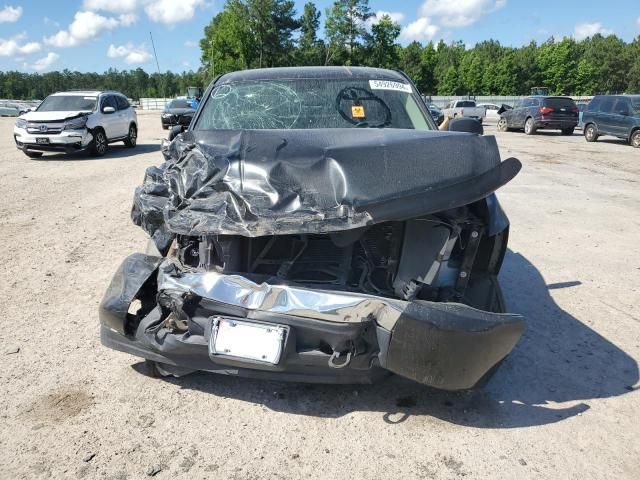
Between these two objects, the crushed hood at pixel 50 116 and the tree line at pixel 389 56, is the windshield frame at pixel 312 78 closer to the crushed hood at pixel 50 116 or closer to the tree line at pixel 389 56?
the crushed hood at pixel 50 116

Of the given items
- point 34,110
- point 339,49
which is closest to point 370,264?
point 34,110

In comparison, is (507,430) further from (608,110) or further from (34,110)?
(608,110)

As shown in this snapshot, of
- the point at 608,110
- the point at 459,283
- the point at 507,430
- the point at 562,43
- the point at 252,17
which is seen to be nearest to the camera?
the point at 507,430

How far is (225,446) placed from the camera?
102 inches

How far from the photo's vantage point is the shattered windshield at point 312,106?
3979mm

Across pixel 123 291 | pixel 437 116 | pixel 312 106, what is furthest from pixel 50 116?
pixel 123 291

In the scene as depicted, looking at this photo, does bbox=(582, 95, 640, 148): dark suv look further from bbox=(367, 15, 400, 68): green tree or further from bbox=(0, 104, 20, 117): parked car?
bbox=(367, 15, 400, 68): green tree

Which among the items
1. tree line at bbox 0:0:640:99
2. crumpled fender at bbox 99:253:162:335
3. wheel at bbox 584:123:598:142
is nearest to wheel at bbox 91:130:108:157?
crumpled fender at bbox 99:253:162:335

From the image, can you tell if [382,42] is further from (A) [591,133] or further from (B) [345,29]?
(A) [591,133]

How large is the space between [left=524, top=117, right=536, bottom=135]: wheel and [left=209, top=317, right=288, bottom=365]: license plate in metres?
24.1

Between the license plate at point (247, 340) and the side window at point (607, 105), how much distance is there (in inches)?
810

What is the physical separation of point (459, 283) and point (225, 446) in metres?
1.53

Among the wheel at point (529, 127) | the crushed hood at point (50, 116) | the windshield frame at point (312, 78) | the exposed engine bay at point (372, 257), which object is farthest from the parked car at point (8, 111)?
the exposed engine bay at point (372, 257)

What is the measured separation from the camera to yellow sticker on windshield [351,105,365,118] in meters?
4.05
